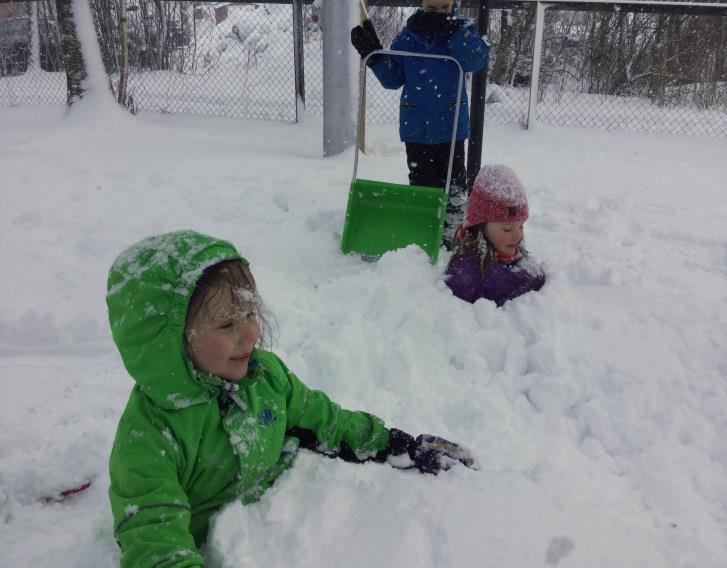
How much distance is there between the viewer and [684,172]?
6199 mm

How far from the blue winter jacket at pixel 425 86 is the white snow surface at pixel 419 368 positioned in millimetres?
861

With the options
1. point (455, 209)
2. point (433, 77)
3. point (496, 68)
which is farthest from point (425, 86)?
point (496, 68)

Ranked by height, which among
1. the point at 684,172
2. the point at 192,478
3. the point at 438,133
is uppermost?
the point at 438,133

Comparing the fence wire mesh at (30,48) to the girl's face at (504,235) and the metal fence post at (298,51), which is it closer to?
the metal fence post at (298,51)

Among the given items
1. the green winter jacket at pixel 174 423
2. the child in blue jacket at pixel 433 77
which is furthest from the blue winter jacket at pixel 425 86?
the green winter jacket at pixel 174 423

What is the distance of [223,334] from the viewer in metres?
1.57

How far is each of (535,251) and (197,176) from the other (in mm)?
2949

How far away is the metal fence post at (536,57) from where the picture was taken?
7461 mm

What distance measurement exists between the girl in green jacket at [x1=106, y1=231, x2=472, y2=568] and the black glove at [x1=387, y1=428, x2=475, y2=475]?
15.4 inches

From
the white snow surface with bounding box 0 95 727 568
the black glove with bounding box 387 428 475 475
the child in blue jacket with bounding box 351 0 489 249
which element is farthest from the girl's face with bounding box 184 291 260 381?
the child in blue jacket with bounding box 351 0 489 249

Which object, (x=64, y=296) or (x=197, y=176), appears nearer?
(x=64, y=296)

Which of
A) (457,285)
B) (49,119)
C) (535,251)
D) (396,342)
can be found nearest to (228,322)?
(396,342)

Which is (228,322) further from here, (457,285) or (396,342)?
(457,285)

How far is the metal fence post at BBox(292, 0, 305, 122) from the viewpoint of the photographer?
7609mm
